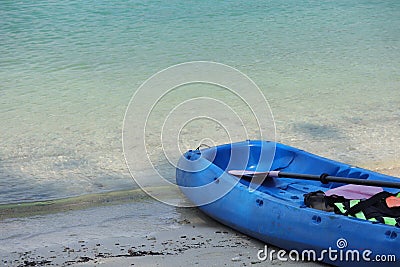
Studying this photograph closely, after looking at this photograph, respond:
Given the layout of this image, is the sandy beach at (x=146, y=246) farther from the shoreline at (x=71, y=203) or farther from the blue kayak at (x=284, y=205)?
the shoreline at (x=71, y=203)

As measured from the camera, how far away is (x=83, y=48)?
36.4ft

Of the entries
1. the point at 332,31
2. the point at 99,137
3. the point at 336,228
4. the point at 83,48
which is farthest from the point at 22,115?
the point at 332,31

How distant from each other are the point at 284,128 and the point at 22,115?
2800mm

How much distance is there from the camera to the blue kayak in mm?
3959

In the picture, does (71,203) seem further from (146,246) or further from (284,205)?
(284,205)

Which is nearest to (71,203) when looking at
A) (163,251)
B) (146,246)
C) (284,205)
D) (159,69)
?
(146,246)

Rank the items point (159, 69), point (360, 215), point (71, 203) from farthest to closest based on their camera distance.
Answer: point (159, 69) < point (71, 203) < point (360, 215)

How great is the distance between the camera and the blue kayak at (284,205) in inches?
156

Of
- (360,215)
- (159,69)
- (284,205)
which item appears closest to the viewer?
(360,215)

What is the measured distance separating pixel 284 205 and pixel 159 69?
594cm

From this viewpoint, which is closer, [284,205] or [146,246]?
[284,205]

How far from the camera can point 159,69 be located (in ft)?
33.0

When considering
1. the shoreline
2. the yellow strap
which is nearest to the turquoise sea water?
the shoreline

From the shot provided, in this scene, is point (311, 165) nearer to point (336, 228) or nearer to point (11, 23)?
point (336, 228)
